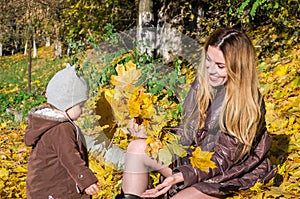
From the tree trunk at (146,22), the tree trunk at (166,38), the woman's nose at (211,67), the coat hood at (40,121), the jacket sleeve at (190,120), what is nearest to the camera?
the coat hood at (40,121)

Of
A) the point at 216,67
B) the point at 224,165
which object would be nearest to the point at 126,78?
the point at 216,67

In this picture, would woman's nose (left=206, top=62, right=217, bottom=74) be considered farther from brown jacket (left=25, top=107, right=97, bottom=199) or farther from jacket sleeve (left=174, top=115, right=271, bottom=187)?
brown jacket (left=25, top=107, right=97, bottom=199)

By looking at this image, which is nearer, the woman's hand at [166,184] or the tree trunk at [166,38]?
the woman's hand at [166,184]

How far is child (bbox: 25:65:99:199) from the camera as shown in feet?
8.08

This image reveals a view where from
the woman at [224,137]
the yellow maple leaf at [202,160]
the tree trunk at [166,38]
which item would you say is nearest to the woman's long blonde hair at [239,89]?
the woman at [224,137]

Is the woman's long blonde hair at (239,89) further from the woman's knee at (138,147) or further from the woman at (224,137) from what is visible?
the woman's knee at (138,147)

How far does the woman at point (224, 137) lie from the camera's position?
2441 mm

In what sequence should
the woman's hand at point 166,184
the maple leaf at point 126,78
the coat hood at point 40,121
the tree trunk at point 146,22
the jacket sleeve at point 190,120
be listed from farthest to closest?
the tree trunk at point 146,22 < the maple leaf at point 126,78 < the jacket sleeve at point 190,120 < the coat hood at point 40,121 < the woman's hand at point 166,184

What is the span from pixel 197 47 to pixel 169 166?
19.4ft

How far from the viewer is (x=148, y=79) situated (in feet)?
15.0

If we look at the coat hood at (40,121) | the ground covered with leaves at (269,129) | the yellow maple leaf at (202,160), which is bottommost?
the ground covered with leaves at (269,129)

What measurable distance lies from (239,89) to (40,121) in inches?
43.1

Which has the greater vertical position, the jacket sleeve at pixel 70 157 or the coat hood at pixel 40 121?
the coat hood at pixel 40 121

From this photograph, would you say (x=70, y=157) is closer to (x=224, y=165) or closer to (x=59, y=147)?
(x=59, y=147)
